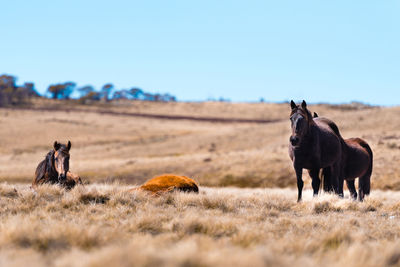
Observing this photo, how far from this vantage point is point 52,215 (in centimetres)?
768

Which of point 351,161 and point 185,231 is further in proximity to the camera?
point 351,161

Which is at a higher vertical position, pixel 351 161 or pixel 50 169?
pixel 351 161

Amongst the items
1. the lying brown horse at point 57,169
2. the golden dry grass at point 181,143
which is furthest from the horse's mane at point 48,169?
the golden dry grass at point 181,143

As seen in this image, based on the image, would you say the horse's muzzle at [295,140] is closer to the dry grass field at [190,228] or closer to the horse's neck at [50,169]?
the dry grass field at [190,228]

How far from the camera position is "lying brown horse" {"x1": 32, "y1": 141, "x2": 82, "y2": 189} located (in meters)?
10.5

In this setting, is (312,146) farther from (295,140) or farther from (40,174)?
(40,174)

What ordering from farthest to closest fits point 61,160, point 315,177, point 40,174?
point 40,174, point 315,177, point 61,160

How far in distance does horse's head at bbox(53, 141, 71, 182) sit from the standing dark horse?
208 inches

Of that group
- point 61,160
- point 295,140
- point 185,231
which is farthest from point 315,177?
point 61,160

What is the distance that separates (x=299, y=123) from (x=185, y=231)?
169 inches

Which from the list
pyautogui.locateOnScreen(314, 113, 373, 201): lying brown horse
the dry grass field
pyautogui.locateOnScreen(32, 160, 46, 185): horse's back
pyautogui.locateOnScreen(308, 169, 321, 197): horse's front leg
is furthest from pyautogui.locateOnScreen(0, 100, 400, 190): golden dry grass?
pyautogui.locateOnScreen(314, 113, 373, 201): lying brown horse

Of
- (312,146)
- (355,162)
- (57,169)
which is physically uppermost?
Answer: (312,146)

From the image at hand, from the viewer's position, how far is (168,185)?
11047 millimetres

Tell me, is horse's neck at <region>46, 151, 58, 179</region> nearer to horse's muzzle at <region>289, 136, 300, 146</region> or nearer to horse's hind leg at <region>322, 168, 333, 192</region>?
horse's muzzle at <region>289, 136, 300, 146</region>
